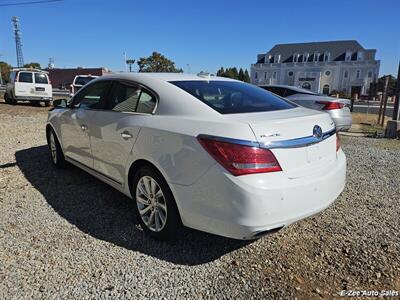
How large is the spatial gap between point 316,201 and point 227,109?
1056 millimetres

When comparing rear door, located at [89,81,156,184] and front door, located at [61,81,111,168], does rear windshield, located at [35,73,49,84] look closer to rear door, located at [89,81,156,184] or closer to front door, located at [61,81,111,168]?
front door, located at [61,81,111,168]

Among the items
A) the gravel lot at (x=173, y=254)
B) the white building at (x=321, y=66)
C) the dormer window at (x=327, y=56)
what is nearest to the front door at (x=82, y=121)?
the gravel lot at (x=173, y=254)

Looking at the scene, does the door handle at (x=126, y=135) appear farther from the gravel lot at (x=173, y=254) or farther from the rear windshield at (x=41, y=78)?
the rear windshield at (x=41, y=78)

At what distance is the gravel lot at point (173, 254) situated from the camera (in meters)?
2.43

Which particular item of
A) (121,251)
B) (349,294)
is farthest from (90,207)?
(349,294)

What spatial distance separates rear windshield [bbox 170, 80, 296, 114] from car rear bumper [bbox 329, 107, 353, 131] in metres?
5.20

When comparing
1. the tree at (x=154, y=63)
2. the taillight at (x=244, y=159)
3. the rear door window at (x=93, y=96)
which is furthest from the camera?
the tree at (x=154, y=63)

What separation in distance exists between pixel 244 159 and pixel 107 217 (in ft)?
6.48

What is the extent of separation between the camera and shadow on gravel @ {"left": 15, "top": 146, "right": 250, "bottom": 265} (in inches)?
115

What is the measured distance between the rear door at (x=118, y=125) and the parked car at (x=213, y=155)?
0.5 inches

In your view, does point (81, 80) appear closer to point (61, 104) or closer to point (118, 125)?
point (61, 104)

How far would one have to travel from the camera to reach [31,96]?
1570 cm

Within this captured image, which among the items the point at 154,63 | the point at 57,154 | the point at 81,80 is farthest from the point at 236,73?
the point at 57,154

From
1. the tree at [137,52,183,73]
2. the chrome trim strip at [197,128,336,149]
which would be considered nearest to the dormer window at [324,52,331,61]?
the tree at [137,52,183,73]
